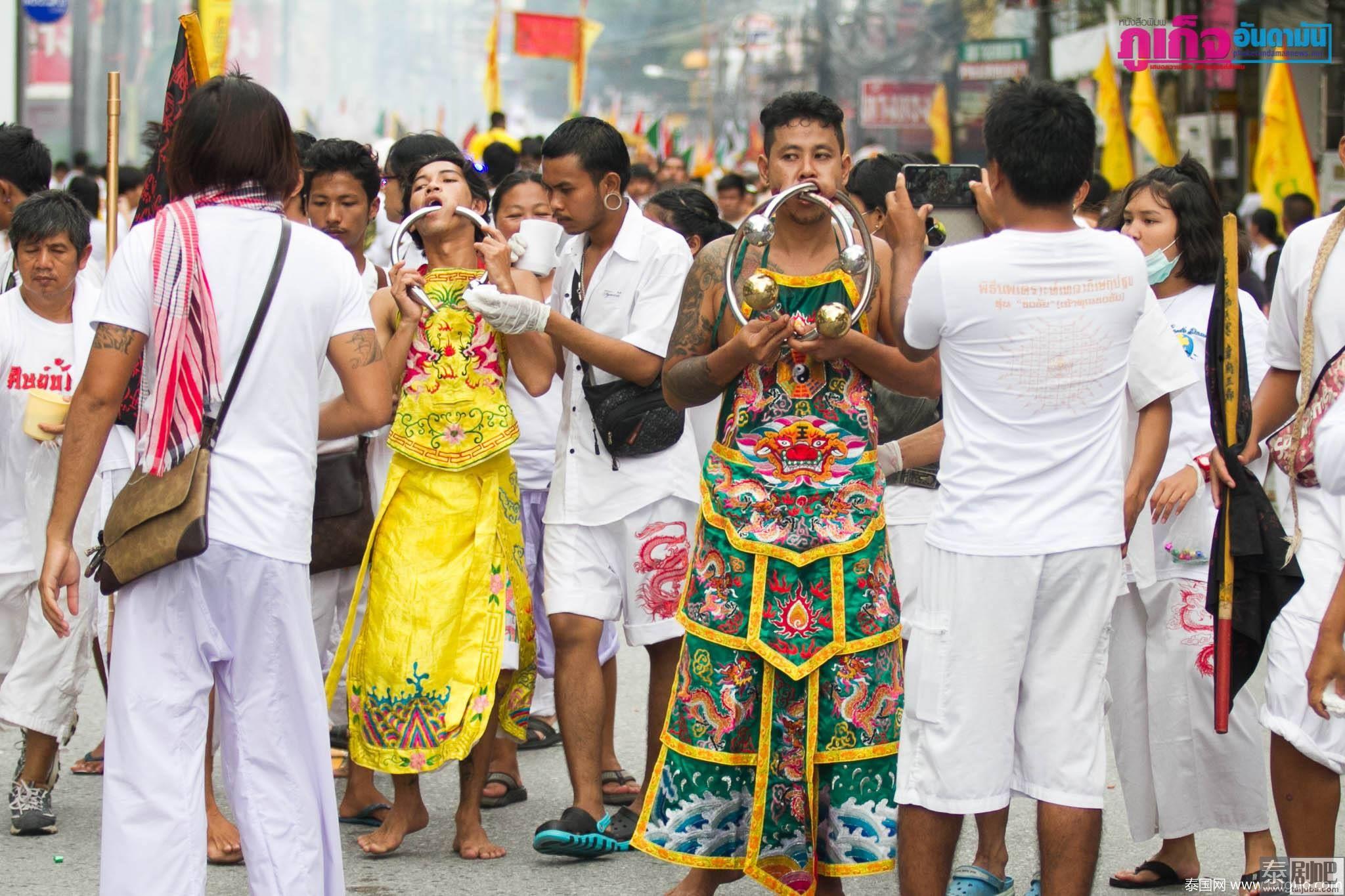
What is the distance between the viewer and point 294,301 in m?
3.96

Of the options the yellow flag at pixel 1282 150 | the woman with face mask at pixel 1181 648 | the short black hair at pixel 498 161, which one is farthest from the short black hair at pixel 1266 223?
the woman with face mask at pixel 1181 648

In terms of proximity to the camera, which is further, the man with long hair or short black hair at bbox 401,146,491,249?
short black hair at bbox 401,146,491,249

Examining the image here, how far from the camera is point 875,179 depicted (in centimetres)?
598

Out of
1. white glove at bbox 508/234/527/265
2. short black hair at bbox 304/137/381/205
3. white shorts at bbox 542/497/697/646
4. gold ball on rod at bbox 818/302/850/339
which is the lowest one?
white shorts at bbox 542/497/697/646

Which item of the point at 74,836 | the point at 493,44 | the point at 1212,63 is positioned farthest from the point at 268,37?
the point at 74,836

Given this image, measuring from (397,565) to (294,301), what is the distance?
1458 mm

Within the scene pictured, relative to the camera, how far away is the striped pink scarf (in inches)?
152

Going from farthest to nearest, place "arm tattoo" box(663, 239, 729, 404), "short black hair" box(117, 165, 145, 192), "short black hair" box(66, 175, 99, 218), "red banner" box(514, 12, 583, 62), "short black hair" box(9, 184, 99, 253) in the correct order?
"red banner" box(514, 12, 583, 62) < "short black hair" box(117, 165, 145, 192) < "short black hair" box(66, 175, 99, 218) < "short black hair" box(9, 184, 99, 253) < "arm tattoo" box(663, 239, 729, 404)

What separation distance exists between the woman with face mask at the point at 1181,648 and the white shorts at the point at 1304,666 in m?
0.60

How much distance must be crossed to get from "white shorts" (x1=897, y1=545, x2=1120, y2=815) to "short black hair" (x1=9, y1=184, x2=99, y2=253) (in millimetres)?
3206

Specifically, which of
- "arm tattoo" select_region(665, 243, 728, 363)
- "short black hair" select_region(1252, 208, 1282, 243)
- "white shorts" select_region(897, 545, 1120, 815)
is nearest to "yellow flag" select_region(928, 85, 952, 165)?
"short black hair" select_region(1252, 208, 1282, 243)

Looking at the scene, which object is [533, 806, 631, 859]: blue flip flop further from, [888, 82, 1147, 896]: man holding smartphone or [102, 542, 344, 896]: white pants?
[888, 82, 1147, 896]: man holding smartphone

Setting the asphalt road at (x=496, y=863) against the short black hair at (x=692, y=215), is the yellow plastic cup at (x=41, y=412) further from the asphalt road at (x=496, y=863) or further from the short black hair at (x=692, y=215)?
the short black hair at (x=692, y=215)

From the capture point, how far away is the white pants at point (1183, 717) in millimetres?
4848
